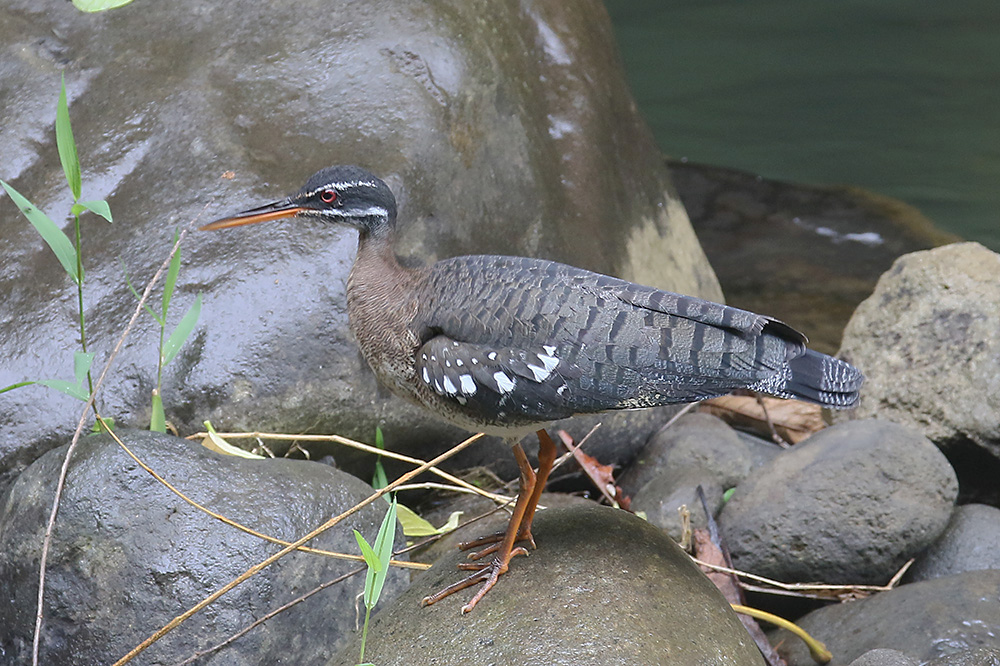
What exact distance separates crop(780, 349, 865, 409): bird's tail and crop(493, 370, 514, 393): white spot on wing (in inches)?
34.5

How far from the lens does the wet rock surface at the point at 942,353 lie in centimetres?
500

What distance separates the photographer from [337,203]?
12.0 feet

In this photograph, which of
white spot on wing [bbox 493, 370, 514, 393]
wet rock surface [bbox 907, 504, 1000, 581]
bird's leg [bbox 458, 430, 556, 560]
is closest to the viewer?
white spot on wing [bbox 493, 370, 514, 393]

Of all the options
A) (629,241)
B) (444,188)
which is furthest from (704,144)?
(444,188)

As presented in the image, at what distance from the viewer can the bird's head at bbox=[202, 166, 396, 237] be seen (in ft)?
11.8

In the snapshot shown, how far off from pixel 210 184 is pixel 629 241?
2.26 meters

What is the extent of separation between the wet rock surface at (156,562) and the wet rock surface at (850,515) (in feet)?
6.25

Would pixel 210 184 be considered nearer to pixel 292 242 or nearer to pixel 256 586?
pixel 292 242

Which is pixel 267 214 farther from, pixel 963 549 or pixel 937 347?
pixel 937 347

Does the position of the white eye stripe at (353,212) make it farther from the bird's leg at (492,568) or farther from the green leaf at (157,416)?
the bird's leg at (492,568)

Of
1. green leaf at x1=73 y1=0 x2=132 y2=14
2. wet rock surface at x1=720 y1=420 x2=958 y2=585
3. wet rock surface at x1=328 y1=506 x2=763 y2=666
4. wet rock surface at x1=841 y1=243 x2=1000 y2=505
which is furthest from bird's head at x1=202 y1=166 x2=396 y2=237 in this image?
wet rock surface at x1=841 y1=243 x2=1000 y2=505

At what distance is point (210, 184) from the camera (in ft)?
15.1

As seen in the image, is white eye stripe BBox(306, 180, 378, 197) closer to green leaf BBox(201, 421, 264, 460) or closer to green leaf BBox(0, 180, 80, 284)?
green leaf BBox(0, 180, 80, 284)

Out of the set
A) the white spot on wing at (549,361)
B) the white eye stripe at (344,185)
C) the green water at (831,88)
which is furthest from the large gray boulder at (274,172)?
the green water at (831,88)
